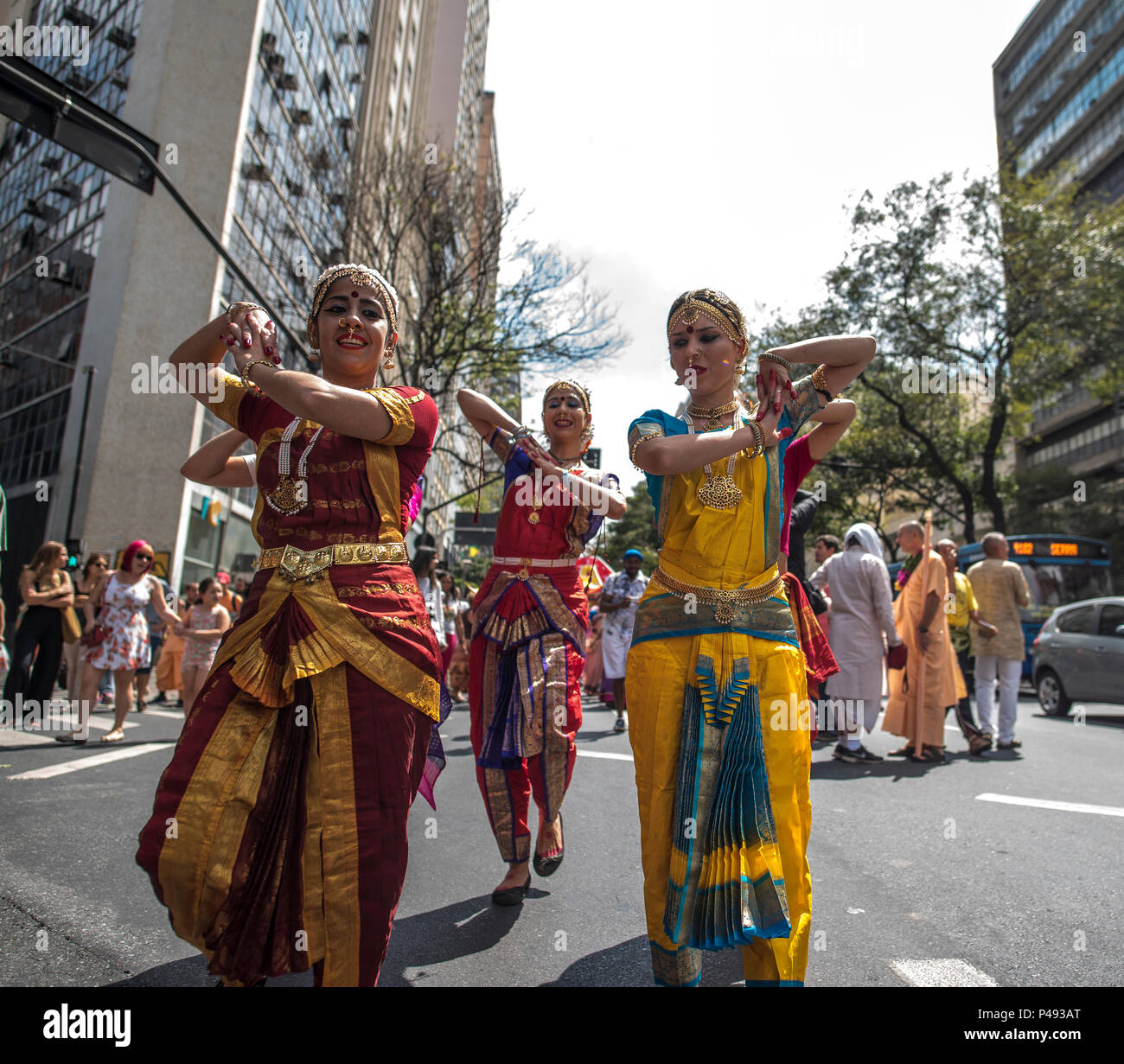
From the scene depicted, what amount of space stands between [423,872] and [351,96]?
31962 mm

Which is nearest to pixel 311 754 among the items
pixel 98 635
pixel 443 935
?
pixel 443 935

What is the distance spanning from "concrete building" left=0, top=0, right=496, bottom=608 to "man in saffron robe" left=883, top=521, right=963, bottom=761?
1564 cm

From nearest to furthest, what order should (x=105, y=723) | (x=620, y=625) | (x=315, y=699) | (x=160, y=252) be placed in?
1. (x=315, y=699)
2. (x=105, y=723)
3. (x=620, y=625)
4. (x=160, y=252)

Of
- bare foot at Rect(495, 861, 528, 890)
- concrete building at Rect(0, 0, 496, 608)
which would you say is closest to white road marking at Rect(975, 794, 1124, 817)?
bare foot at Rect(495, 861, 528, 890)

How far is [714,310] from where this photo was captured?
2.71m

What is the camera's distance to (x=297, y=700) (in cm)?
230

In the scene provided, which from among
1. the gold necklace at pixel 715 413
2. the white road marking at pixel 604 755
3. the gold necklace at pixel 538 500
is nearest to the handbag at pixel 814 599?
the white road marking at pixel 604 755

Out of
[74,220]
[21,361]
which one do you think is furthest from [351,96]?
[21,361]

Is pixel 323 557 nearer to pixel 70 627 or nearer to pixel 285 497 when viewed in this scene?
pixel 285 497

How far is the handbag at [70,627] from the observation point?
849 cm

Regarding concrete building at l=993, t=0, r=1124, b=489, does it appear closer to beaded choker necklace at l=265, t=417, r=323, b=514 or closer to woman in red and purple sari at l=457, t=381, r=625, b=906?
woman in red and purple sari at l=457, t=381, r=625, b=906

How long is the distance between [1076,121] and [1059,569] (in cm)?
4148

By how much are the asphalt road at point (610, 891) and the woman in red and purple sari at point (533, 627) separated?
419mm
